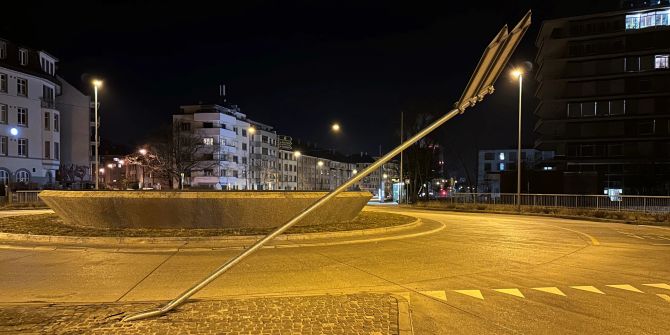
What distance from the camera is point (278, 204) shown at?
16234mm

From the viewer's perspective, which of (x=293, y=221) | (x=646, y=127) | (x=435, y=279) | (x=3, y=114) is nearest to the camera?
(x=293, y=221)

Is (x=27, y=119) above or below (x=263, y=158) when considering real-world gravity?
above

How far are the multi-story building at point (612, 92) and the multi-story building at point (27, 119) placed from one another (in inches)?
2501

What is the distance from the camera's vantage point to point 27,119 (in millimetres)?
51438

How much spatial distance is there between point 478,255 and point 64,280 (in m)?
9.63

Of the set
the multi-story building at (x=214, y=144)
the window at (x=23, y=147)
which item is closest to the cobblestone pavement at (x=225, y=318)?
the window at (x=23, y=147)

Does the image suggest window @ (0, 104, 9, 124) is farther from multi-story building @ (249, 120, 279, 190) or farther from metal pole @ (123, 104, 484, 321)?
metal pole @ (123, 104, 484, 321)

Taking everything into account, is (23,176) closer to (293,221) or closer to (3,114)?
(3,114)

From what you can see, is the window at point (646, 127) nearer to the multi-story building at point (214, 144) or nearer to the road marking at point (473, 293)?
the multi-story building at point (214, 144)

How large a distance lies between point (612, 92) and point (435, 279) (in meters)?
65.3

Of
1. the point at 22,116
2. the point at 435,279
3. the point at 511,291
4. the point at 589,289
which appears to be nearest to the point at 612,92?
the point at 589,289

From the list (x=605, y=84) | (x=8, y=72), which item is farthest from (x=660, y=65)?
(x=8, y=72)

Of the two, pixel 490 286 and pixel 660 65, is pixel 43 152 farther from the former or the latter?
pixel 660 65

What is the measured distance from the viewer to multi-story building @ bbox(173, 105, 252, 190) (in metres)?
80.7
